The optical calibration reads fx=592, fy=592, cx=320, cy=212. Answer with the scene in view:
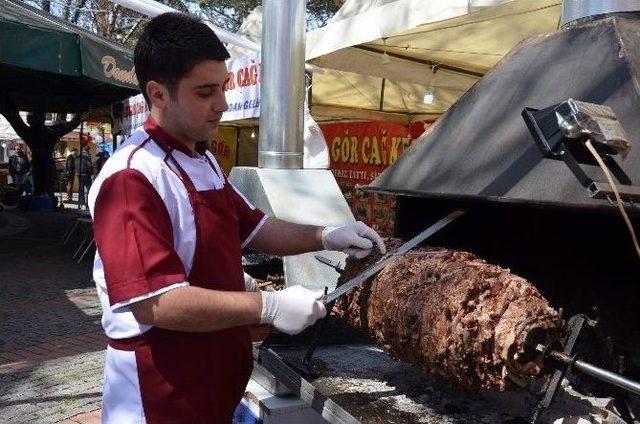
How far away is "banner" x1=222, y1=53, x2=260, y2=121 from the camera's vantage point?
7062 mm

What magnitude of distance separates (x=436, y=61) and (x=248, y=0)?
48.6ft

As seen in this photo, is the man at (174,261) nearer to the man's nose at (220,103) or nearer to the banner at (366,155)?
the man's nose at (220,103)

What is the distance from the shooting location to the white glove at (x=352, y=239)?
2529 millimetres

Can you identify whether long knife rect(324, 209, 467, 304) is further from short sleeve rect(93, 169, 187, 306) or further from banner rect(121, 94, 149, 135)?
banner rect(121, 94, 149, 135)

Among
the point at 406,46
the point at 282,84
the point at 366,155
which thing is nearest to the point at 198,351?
the point at 282,84

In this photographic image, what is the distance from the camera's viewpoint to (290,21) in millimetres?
4664

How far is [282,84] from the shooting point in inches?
188

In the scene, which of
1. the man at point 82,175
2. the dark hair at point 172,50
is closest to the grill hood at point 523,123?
the dark hair at point 172,50

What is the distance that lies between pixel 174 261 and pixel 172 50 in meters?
0.65

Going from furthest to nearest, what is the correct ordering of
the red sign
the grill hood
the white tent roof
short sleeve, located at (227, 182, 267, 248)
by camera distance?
the red sign
the white tent roof
short sleeve, located at (227, 182, 267, 248)
the grill hood

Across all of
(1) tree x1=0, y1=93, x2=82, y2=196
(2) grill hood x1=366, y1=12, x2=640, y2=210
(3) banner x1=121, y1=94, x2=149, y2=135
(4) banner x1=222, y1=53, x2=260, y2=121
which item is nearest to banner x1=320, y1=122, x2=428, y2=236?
(4) banner x1=222, y1=53, x2=260, y2=121

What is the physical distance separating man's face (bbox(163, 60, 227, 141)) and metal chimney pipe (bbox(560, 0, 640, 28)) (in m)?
1.69

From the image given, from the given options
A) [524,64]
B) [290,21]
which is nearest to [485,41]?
[290,21]

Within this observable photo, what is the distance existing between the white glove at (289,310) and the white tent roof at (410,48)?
10.9ft
